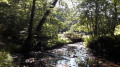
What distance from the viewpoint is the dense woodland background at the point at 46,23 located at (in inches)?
394

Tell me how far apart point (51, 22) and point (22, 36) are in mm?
4410

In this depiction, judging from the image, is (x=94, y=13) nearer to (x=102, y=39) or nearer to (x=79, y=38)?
(x=102, y=39)

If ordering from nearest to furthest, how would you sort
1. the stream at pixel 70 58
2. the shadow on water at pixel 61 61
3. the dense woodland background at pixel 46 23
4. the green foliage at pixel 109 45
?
1. the shadow on water at pixel 61 61
2. the stream at pixel 70 58
3. the green foliage at pixel 109 45
4. the dense woodland background at pixel 46 23

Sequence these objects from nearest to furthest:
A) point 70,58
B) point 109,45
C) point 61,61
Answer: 1. point 61,61
2. point 70,58
3. point 109,45

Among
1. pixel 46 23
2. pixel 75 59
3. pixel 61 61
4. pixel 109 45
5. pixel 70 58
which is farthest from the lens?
pixel 46 23

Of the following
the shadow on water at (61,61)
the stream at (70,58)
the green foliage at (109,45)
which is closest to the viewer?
the shadow on water at (61,61)

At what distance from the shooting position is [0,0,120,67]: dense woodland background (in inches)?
394

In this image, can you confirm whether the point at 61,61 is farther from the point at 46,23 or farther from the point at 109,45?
the point at 46,23

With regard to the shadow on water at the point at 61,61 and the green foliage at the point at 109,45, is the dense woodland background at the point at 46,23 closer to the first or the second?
the green foliage at the point at 109,45

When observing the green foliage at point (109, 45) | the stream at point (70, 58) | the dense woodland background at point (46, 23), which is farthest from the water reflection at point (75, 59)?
the dense woodland background at point (46, 23)

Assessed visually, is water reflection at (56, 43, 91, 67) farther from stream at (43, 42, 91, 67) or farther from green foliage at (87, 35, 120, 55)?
green foliage at (87, 35, 120, 55)

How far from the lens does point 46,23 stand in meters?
14.6

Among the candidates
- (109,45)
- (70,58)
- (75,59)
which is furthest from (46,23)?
(109,45)

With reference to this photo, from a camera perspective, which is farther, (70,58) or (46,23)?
(46,23)
